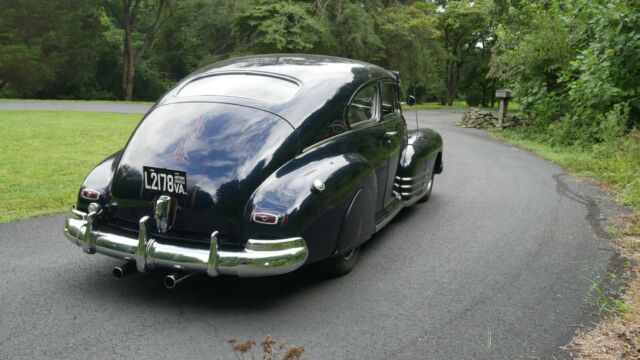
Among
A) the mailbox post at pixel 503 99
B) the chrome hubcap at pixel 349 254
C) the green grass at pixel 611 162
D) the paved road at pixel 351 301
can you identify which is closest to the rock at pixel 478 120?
the mailbox post at pixel 503 99

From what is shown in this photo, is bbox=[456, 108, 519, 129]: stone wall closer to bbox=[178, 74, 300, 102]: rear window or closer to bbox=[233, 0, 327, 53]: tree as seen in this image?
bbox=[233, 0, 327, 53]: tree

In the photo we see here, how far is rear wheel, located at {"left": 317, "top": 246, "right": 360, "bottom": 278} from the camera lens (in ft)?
14.2

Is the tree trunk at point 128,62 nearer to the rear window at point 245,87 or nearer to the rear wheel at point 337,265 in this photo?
the rear window at point 245,87

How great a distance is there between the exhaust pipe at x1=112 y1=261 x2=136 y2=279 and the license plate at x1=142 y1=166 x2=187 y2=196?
21.7 inches

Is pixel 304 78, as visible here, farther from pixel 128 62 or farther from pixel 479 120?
pixel 128 62

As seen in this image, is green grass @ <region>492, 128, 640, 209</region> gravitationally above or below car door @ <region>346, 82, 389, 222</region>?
below

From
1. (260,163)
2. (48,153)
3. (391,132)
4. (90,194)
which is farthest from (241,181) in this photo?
(48,153)

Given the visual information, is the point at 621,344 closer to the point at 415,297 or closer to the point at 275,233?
the point at 415,297

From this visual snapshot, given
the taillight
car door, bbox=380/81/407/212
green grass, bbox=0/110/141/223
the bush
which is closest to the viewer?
the taillight

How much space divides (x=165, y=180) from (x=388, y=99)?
9.29ft

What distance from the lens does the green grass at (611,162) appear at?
7611 millimetres

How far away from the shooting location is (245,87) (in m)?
4.43

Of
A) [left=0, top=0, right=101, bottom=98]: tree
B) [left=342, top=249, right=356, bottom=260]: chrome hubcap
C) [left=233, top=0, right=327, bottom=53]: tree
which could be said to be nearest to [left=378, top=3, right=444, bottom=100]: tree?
[left=233, top=0, right=327, bottom=53]: tree

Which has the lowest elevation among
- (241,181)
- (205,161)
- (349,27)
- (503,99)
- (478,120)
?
(478,120)
